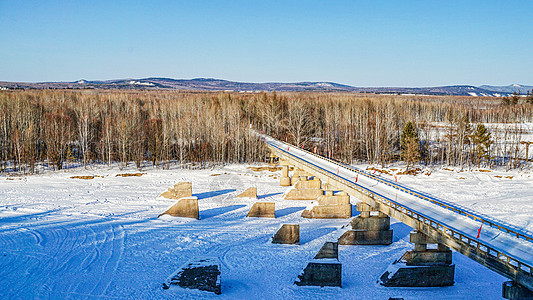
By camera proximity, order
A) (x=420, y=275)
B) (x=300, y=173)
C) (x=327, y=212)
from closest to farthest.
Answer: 1. (x=420, y=275)
2. (x=327, y=212)
3. (x=300, y=173)

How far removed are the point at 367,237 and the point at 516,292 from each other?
1199 centimetres

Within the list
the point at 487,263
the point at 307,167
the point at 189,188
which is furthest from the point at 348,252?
the point at 189,188

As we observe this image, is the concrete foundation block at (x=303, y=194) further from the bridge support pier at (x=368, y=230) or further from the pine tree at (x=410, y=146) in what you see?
the pine tree at (x=410, y=146)

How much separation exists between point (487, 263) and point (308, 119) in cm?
6133

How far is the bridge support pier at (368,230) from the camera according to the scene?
28.5 metres

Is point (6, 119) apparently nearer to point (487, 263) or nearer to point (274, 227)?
point (274, 227)

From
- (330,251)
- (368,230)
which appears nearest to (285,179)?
(368,230)

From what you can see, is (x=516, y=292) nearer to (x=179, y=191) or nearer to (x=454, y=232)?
(x=454, y=232)

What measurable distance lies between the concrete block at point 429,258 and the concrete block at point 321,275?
4.09 m

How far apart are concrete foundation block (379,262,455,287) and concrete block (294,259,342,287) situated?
8.06ft

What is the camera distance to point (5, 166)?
201 ft

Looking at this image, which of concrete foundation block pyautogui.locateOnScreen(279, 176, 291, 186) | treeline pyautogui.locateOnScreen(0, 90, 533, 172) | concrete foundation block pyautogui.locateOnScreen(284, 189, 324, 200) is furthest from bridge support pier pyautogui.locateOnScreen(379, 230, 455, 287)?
treeline pyautogui.locateOnScreen(0, 90, 533, 172)

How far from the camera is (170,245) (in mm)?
27781

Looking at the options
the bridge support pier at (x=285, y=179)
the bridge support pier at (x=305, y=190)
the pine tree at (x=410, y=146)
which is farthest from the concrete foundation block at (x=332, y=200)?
the pine tree at (x=410, y=146)
